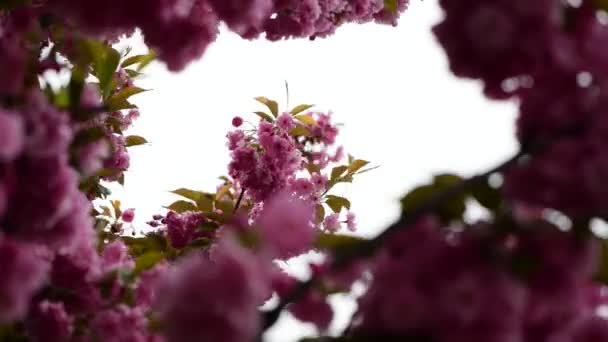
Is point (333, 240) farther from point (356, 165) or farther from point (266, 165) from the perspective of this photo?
point (356, 165)

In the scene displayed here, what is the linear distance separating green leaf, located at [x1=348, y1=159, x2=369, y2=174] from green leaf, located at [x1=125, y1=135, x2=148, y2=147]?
137cm

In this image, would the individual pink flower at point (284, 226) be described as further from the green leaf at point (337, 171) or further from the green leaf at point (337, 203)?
the green leaf at point (337, 171)

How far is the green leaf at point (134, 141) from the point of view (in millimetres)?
3811

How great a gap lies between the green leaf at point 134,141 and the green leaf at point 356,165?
1.37 meters

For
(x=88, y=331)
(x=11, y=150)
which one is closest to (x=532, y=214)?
(x=11, y=150)

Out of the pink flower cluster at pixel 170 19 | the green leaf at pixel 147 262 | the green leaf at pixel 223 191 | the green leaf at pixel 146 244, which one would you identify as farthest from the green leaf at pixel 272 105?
the green leaf at pixel 147 262

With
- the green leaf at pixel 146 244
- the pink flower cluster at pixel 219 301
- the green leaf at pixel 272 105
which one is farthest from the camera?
the green leaf at pixel 272 105

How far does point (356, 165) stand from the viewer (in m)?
4.39

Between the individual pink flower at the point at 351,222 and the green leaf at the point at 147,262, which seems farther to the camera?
the individual pink flower at the point at 351,222

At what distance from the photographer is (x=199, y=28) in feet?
5.75

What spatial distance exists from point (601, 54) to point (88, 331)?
1231 mm

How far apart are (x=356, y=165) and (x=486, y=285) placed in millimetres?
3476

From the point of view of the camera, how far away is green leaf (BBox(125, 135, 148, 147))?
3.81 m

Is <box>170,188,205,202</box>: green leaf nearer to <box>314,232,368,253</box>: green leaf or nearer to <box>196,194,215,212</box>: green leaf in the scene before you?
<box>196,194,215,212</box>: green leaf
